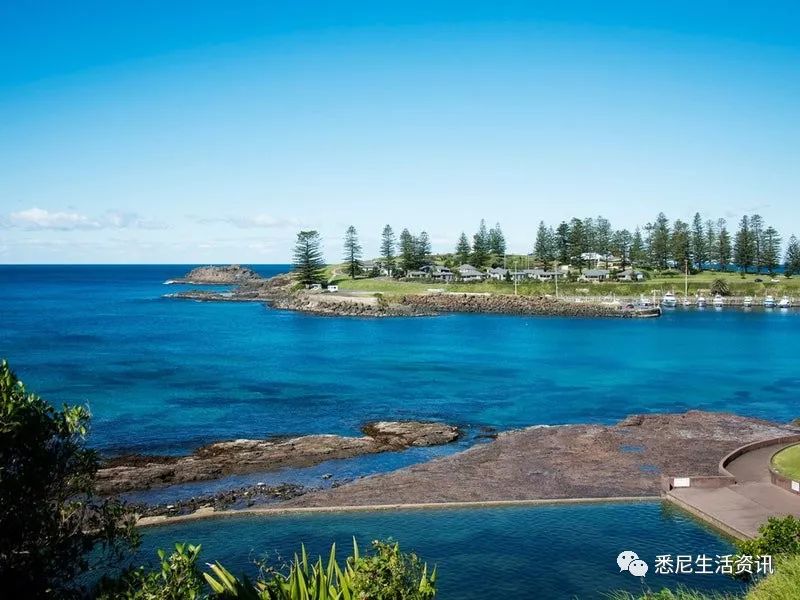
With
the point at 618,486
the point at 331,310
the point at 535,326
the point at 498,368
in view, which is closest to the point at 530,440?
the point at 618,486

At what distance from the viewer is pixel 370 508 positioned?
90.4 ft

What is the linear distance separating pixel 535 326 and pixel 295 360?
42071 mm

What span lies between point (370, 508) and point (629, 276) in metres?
123

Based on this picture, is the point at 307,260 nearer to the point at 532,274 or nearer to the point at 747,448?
the point at 532,274

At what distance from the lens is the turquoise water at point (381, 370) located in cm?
4512

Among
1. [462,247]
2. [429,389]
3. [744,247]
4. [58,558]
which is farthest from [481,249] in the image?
[58,558]

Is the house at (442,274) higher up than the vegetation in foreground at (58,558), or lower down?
higher up

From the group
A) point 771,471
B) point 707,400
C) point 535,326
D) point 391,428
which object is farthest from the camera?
point 535,326

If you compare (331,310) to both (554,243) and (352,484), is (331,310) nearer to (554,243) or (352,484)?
(554,243)

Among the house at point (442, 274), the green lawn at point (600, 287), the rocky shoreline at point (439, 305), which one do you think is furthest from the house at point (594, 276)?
the house at point (442, 274)

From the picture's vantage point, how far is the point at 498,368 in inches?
2489

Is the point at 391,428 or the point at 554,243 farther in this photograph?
the point at 554,243

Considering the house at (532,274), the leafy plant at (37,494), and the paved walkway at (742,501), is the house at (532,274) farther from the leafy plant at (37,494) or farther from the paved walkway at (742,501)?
the leafy plant at (37,494)

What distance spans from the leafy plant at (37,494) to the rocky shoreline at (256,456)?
18763 millimetres
